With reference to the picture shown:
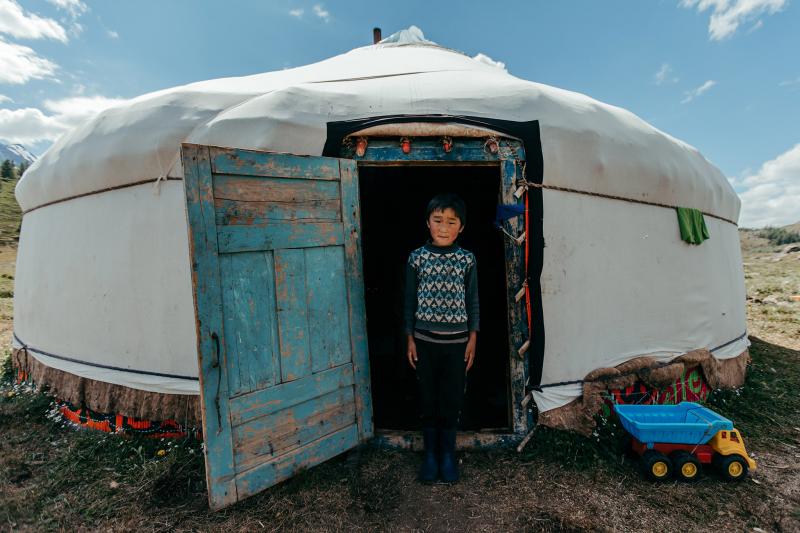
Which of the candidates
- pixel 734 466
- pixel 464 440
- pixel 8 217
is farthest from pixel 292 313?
pixel 8 217

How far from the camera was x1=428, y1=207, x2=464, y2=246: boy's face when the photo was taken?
2277 mm

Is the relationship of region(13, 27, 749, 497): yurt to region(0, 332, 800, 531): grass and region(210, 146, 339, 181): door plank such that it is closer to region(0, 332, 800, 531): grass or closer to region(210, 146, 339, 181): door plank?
region(210, 146, 339, 181): door plank

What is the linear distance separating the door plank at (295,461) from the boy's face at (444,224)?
136 cm

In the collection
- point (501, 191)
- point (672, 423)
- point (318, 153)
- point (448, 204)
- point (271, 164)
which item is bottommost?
point (672, 423)

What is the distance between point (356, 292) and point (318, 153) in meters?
0.99

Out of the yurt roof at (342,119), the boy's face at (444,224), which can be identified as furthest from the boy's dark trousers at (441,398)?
the yurt roof at (342,119)

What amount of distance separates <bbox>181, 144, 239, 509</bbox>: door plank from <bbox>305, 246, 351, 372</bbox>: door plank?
52 cm

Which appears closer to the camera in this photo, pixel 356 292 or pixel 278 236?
pixel 278 236

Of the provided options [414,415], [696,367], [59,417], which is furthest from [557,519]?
[59,417]

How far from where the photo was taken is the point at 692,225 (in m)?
3.45

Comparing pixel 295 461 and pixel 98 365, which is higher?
pixel 98 365

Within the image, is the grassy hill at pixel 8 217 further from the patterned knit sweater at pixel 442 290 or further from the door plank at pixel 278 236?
the patterned knit sweater at pixel 442 290

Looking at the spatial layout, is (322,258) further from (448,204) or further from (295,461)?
(295,461)

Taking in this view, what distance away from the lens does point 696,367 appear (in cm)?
338
